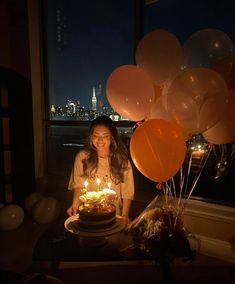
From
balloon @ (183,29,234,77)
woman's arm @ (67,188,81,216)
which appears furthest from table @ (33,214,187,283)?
balloon @ (183,29,234,77)

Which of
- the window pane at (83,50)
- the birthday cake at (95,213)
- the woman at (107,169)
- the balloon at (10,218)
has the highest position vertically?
the window pane at (83,50)

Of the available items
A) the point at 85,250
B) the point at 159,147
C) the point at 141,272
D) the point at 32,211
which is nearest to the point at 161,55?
the point at 159,147

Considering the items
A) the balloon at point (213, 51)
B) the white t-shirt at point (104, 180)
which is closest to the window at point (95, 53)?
the white t-shirt at point (104, 180)

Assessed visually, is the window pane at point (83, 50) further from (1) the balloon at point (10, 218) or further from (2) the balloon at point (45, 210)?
(1) the balloon at point (10, 218)

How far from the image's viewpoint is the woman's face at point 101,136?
2283 mm

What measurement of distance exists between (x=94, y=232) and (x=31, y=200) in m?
2.27

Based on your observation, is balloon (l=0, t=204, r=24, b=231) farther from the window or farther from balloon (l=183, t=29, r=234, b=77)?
balloon (l=183, t=29, r=234, b=77)

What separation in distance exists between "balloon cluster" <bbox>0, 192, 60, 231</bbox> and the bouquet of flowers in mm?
2120

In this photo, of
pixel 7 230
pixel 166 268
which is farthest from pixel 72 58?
pixel 166 268

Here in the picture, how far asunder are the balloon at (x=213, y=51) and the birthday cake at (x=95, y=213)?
1122 millimetres

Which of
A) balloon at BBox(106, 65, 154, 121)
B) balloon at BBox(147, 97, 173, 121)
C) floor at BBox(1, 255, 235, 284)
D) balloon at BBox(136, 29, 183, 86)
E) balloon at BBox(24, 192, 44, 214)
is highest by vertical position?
balloon at BBox(136, 29, 183, 86)

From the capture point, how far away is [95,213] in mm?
1678

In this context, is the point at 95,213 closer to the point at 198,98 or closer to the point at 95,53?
the point at 198,98

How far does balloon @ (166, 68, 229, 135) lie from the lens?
1.59m
